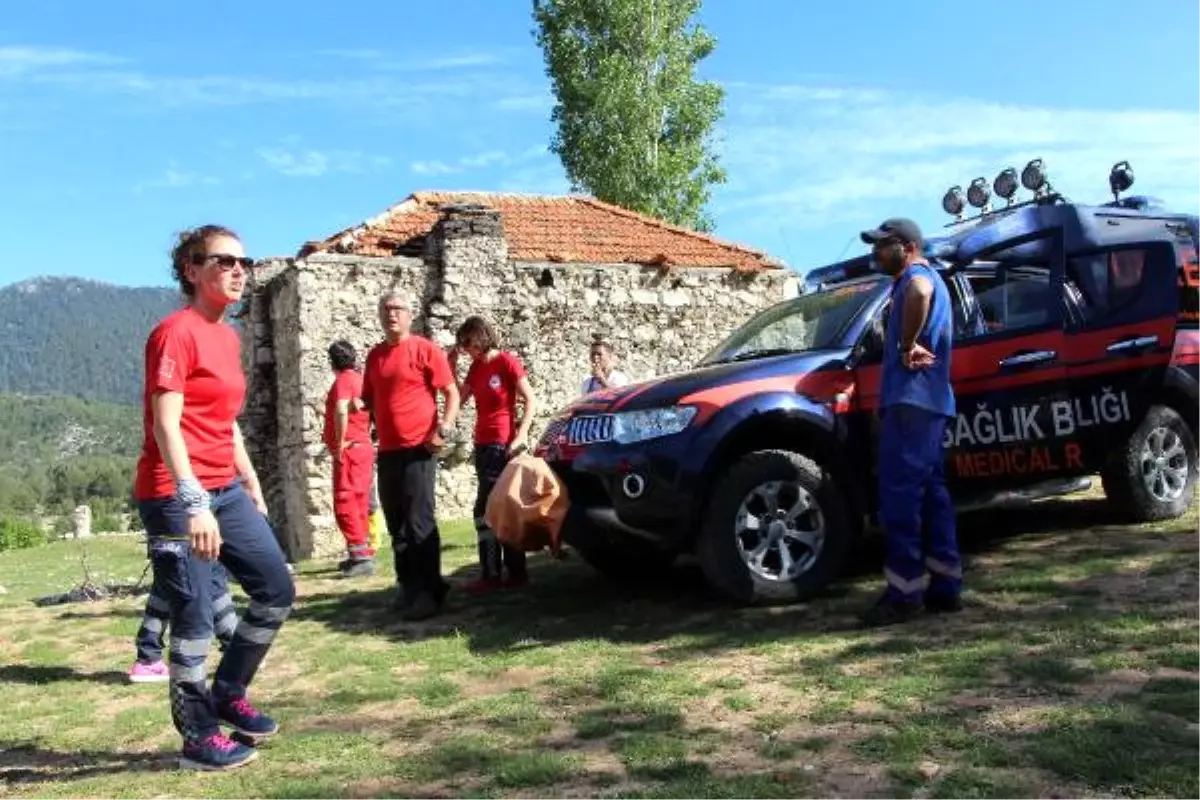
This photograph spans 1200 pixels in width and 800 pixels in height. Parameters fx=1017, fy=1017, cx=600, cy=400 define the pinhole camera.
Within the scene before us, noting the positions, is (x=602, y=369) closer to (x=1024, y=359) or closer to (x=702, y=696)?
(x=1024, y=359)

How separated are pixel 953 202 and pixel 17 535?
1893 inches

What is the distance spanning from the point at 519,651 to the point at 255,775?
1.81 metres

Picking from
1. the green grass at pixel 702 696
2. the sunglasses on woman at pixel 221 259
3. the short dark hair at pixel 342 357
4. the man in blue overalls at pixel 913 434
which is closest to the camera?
the green grass at pixel 702 696

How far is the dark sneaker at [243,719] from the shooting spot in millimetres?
3729

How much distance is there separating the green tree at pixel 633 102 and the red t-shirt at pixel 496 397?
62.2 feet

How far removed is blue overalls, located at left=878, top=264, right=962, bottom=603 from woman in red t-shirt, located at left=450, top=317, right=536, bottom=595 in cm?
268

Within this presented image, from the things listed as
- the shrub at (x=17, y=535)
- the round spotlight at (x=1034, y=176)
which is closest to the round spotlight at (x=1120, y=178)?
the round spotlight at (x=1034, y=176)

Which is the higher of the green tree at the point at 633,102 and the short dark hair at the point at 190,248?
the green tree at the point at 633,102

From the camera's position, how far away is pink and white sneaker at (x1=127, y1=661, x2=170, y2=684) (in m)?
5.21

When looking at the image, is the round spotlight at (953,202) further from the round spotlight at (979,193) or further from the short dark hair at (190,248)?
the short dark hair at (190,248)

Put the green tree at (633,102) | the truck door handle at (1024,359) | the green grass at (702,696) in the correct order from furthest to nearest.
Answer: the green tree at (633,102) < the truck door handle at (1024,359) < the green grass at (702,696)

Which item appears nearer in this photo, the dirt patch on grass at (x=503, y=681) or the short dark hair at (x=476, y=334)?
the dirt patch on grass at (x=503, y=681)

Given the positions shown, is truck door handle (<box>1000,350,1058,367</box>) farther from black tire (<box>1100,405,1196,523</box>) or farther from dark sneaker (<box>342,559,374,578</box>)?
dark sneaker (<box>342,559,374,578</box>)

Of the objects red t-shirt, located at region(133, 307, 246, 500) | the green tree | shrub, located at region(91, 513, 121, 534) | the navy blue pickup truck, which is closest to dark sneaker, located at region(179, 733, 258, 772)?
red t-shirt, located at region(133, 307, 246, 500)
